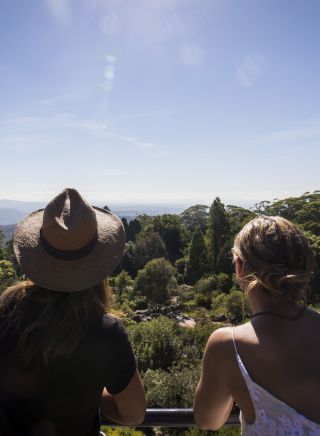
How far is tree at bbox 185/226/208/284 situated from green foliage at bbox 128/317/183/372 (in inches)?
753

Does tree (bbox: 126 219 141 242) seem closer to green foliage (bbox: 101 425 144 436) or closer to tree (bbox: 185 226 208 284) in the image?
tree (bbox: 185 226 208 284)

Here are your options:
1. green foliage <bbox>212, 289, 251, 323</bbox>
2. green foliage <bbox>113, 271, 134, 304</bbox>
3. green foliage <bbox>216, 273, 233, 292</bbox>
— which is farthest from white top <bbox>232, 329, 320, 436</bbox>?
green foliage <bbox>113, 271, 134, 304</bbox>

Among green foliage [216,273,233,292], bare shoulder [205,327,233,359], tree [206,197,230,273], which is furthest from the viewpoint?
tree [206,197,230,273]

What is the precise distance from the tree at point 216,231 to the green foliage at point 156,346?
19.8m

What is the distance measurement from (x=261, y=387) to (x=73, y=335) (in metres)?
0.66

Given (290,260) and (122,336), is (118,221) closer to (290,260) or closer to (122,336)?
(122,336)

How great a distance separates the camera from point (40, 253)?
60.6 inches

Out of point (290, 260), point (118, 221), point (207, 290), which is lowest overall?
point (207, 290)

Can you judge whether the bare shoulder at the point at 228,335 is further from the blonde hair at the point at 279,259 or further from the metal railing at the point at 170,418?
the metal railing at the point at 170,418

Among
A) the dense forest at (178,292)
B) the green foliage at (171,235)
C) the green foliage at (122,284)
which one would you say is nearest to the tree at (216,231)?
the dense forest at (178,292)

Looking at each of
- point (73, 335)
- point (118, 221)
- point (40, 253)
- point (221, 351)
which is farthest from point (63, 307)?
point (221, 351)

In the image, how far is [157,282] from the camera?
27.7 meters

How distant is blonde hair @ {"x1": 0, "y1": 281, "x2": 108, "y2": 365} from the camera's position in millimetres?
1395

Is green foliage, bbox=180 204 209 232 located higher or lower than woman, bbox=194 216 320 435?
lower
